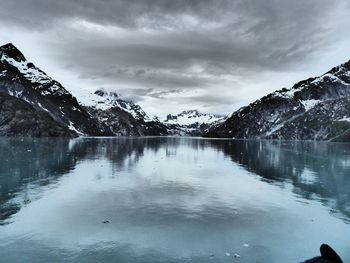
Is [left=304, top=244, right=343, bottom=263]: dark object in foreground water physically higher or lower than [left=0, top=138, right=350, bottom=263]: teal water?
higher

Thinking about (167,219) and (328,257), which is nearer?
(328,257)

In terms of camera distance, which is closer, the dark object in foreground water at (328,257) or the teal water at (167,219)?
the dark object in foreground water at (328,257)

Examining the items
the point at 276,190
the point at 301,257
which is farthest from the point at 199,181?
the point at 301,257

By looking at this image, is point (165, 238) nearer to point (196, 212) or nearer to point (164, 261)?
point (164, 261)

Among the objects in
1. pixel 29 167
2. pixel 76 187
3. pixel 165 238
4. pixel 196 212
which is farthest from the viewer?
pixel 29 167

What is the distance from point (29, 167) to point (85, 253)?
44171mm

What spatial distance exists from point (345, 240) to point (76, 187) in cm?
3017

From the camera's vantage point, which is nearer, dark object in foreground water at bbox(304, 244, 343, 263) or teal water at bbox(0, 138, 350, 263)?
dark object in foreground water at bbox(304, 244, 343, 263)

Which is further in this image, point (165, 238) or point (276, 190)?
point (276, 190)

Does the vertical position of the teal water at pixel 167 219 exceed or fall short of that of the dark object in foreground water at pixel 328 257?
it falls short

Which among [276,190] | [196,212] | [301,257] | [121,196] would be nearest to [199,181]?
[276,190]

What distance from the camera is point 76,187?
43.9 m

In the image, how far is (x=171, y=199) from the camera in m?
38.3

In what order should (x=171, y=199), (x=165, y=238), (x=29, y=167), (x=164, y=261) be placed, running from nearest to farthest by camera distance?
(x=164, y=261) < (x=165, y=238) < (x=171, y=199) < (x=29, y=167)
